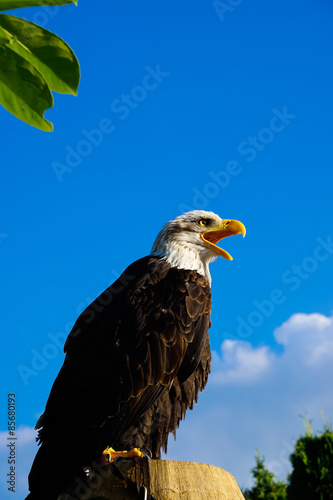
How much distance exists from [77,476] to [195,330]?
132cm

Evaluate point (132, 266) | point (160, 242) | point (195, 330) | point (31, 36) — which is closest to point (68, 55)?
point (31, 36)

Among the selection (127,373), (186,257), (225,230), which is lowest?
(127,373)

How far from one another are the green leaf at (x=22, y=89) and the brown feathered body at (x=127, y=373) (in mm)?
2890

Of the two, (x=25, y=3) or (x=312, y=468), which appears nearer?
(x=25, y=3)

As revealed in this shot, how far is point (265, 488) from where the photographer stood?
909 cm

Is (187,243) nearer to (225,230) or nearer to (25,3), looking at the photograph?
(225,230)

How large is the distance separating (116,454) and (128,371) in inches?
21.7

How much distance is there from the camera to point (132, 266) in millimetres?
4113

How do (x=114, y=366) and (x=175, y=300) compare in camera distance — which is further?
(x=175, y=300)

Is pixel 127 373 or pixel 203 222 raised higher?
pixel 203 222

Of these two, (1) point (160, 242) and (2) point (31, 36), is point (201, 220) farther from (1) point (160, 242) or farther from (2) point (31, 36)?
(2) point (31, 36)

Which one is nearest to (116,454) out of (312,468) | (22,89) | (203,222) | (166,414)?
(166,414)

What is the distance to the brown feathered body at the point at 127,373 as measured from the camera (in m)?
3.17

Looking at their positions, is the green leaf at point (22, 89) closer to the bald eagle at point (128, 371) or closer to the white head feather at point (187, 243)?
the bald eagle at point (128, 371)
